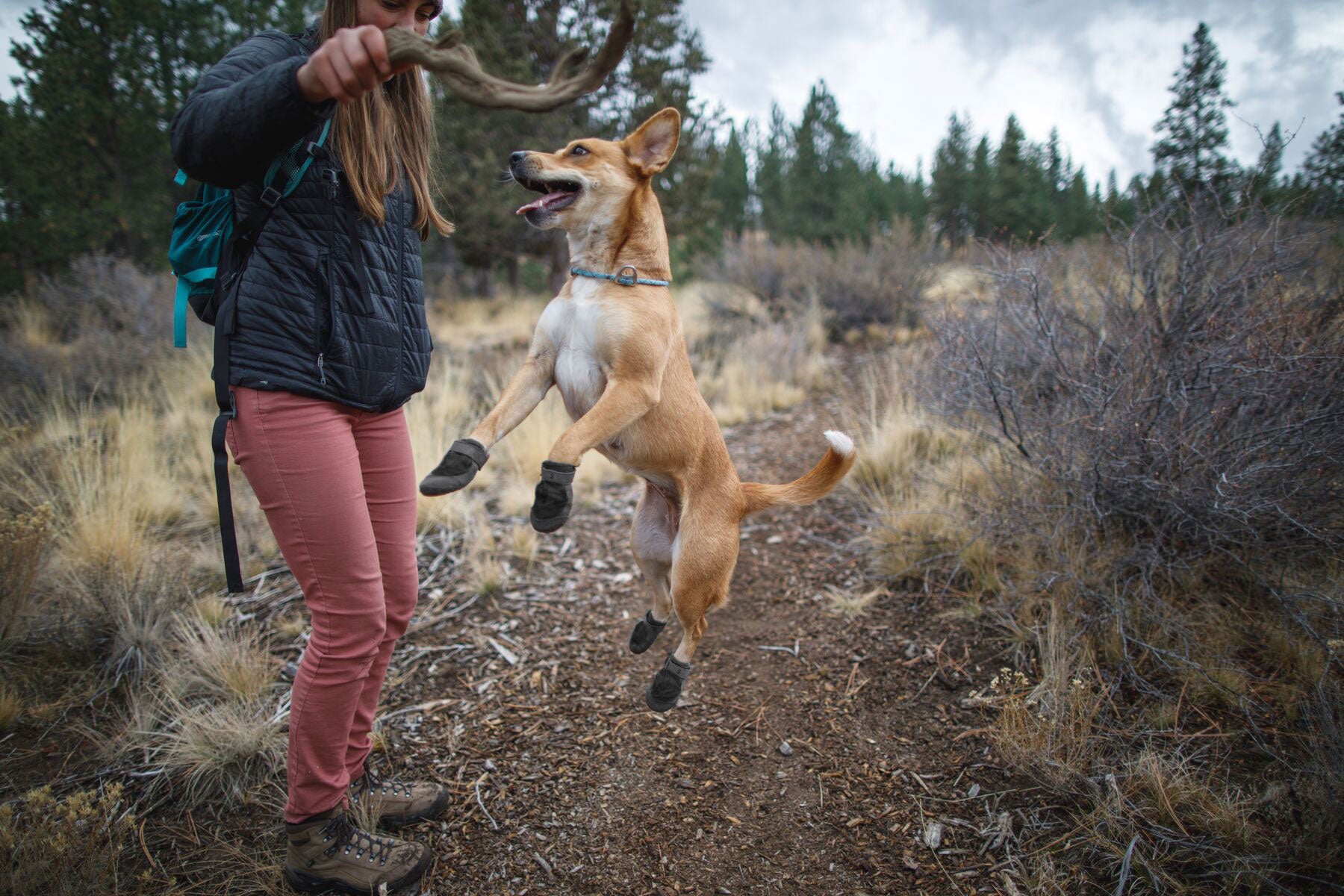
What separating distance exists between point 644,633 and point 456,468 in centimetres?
122

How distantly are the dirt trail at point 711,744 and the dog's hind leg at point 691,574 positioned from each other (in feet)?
1.25

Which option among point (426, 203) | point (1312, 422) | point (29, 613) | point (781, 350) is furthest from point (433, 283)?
point (1312, 422)

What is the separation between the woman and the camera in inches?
48.9

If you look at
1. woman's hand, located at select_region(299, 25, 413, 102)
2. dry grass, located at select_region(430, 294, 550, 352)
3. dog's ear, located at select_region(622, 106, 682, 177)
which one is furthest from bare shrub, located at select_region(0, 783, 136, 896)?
dry grass, located at select_region(430, 294, 550, 352)

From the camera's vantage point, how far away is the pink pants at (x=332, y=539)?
141 centimetres

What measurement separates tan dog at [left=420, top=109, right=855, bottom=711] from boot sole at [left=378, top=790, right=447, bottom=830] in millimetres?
830

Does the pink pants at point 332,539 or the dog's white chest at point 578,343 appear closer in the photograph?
the pink pants at point 332,539

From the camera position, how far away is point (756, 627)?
3.17 m

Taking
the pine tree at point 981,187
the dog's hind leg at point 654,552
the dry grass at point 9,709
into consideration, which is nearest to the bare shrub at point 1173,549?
the dog's hind leg at point 654,552

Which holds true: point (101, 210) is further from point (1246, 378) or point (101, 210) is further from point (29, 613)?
point (1246, 378)

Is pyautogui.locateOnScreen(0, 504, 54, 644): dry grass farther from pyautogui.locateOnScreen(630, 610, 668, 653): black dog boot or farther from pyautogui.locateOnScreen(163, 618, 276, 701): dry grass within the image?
pyautogui.locateOnScreen(630, 610, 668, 653): black dog boot

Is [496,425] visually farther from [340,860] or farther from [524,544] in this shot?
[524,544]

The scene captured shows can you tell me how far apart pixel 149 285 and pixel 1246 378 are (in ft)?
36.0

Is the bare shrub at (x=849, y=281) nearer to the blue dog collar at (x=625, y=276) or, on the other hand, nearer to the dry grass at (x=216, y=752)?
the blue dog collar at (x=625, y=276)
